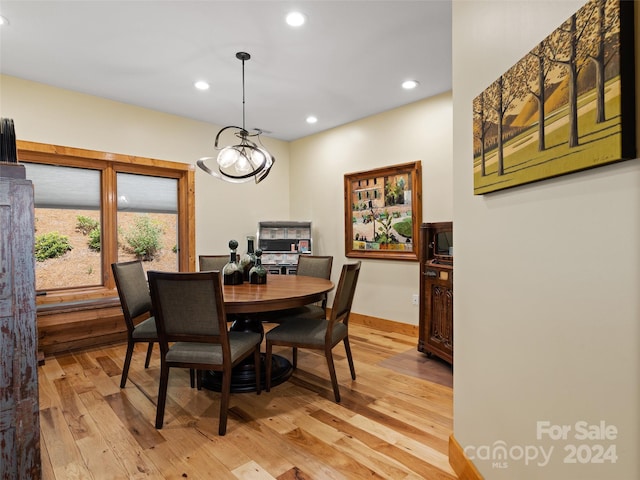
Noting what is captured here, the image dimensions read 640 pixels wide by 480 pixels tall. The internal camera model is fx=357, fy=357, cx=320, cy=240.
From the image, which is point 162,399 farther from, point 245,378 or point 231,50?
point 231,50

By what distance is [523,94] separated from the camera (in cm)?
119

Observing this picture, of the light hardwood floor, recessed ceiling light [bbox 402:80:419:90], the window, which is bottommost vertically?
the light hardwood floor

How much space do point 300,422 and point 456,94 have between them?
2.06 m

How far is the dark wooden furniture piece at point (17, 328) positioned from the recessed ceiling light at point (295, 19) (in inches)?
75.4

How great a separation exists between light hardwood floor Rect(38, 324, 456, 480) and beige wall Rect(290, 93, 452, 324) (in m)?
1.35

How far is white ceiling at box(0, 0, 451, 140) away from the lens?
239 centimetres

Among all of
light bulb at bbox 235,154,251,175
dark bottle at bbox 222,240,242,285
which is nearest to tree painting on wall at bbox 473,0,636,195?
light bulb at bbox 235,154,251,175

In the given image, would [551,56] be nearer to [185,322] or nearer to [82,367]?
[185,322]

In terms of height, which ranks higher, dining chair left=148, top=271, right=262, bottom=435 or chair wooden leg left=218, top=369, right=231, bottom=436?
dining chair left=148, top=271, right=262, bottom=435

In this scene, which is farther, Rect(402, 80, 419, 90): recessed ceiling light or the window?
the window

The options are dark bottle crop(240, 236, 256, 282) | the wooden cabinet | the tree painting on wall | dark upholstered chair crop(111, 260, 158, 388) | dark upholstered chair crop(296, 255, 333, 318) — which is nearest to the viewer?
the tree painting on wall

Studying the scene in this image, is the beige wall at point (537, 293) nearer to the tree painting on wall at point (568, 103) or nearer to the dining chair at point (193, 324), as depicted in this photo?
the tree painting on wall at point (568, 103)

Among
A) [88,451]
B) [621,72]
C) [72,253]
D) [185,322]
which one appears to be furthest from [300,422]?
[72,253]

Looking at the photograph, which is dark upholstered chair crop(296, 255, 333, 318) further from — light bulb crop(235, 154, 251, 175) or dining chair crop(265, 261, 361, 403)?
light bulb crop(235, 154, 251, 175)
